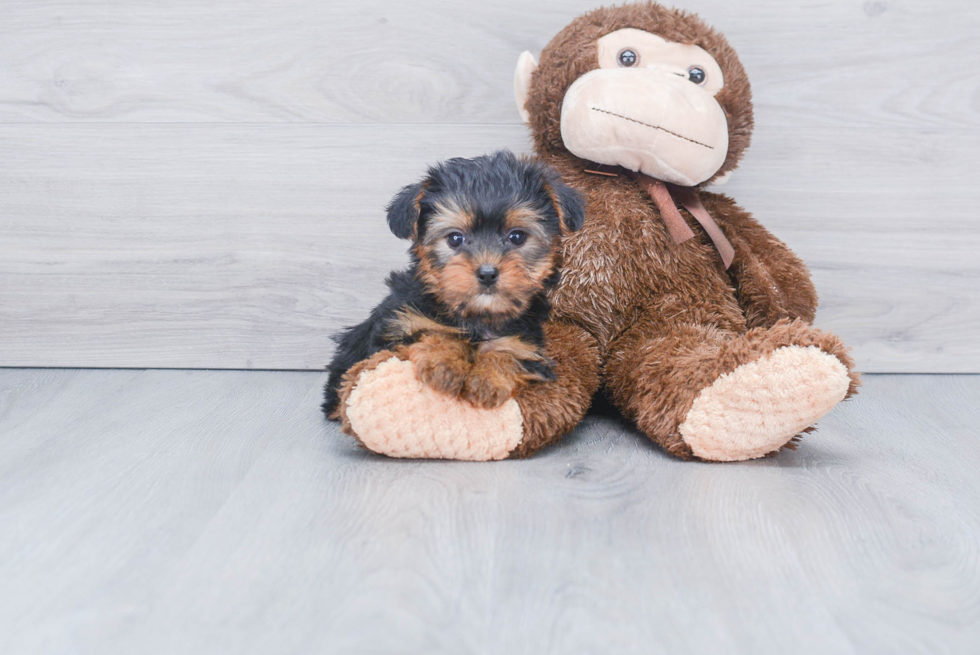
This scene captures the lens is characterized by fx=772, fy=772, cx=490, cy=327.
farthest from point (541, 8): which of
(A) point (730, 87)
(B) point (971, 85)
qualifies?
(B) point (971, 85)

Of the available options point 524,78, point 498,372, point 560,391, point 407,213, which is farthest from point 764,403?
point 524,78

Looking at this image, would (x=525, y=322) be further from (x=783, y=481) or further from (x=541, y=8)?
(x=541, y=8)

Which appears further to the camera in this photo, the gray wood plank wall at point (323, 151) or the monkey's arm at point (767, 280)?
the gray wood plank wall at point (323, 151)

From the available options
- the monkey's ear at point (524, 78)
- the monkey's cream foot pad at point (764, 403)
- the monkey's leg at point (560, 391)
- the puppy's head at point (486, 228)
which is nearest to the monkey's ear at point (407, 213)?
the puppy's head at point (486, 228)

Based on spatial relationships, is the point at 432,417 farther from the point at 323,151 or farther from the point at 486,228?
the point at 323,151

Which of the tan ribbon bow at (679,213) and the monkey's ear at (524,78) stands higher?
the monkey's ear at (524,78)

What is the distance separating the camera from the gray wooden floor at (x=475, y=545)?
1008mm

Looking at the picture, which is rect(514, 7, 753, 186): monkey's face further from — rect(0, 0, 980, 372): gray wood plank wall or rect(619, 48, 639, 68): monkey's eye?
rect(0, 0, 980, 372): gray wood plank wall

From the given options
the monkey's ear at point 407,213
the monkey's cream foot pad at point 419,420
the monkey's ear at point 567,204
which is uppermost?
the monkey's ear at point 567,204

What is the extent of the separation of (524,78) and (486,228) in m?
0.65

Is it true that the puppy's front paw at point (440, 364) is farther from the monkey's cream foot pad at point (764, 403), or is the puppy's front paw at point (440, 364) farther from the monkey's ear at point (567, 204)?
the monkey's cream foot pad at point (764, 403)

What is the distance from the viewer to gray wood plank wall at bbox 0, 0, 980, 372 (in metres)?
2.19

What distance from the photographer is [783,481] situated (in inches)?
58.6

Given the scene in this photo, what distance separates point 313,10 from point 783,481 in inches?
68.7
